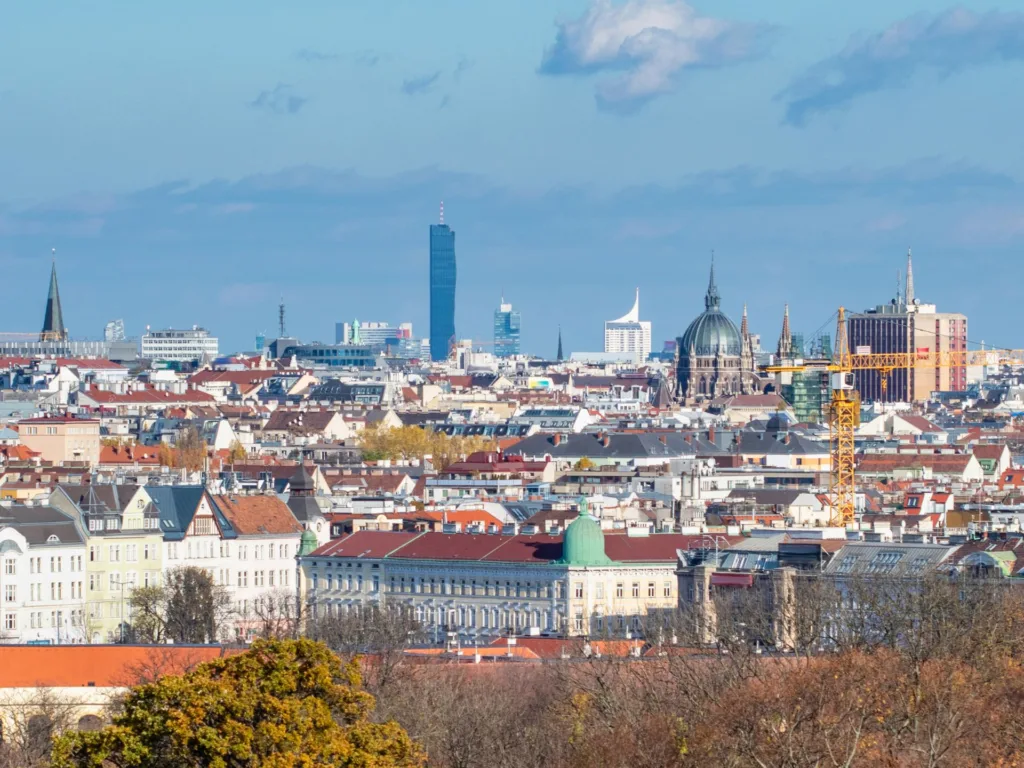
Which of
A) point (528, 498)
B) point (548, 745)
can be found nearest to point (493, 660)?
point (548, 745)

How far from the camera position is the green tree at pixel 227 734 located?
124 ft

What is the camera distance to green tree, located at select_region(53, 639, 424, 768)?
3788 centimetres

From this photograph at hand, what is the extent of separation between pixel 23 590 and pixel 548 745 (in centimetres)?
3623

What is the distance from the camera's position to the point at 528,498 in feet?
374

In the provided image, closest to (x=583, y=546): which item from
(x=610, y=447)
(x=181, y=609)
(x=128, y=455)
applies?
(x=181, y=609)

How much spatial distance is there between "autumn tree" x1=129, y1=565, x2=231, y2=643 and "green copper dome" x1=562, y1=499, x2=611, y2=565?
7907 millimetres

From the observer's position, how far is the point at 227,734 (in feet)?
124

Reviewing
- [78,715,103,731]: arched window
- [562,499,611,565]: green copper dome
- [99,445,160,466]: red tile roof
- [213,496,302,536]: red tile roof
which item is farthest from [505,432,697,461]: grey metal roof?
[78,715,103,731]: arched window

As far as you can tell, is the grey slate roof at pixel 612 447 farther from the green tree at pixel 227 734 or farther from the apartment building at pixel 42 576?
the green tree at pixel 227 734

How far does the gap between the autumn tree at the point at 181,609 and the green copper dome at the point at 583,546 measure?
7.91m

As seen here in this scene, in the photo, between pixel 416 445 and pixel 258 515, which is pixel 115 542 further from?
pixel 416 445

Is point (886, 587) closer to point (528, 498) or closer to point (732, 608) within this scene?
point (732, 608)

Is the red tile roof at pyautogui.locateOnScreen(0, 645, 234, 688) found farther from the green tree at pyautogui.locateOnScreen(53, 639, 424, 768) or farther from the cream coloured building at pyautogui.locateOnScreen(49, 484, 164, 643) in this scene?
the cream coloured building at pyautogui.locateOnScreen(49, 484, 164, 643)

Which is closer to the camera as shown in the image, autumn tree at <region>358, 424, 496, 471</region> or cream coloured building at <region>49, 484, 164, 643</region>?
cream coloured building at <region>49, 484, 164, 643</region>
